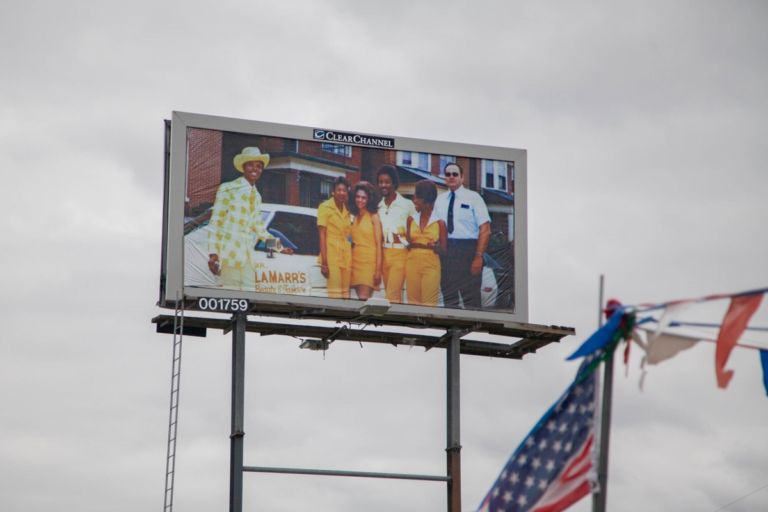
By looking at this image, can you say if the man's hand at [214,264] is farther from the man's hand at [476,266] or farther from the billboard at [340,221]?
the man's hand at [476,266]

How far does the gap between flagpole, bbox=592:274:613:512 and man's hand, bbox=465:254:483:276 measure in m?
17.3

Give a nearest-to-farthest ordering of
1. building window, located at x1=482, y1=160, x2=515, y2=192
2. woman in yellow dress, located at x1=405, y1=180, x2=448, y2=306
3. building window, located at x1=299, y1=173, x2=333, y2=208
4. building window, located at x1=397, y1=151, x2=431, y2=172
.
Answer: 1. building window, located at x1=299, y1=173, x2=333, y2=208
2. woman in yellow dress, located at x1=405, y1=180, x2=448, y2=306
3. building window, located at x1=397, y1=151, x2=431, y2=172
4. building window, located at x1=482, y1=160, x2=515, y2=192

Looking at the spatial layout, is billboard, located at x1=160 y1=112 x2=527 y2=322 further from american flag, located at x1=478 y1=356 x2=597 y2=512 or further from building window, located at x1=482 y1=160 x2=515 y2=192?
american flag, located at x1=478 y1=356 x2=597 y2=512

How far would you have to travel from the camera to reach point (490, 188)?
37500 mm

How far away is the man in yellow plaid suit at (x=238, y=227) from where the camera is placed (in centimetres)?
3491

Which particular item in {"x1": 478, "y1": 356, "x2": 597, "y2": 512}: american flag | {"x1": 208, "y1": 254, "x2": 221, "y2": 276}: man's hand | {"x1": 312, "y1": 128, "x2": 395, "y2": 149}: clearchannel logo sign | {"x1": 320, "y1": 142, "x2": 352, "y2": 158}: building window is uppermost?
{"x1": 312, "y1": 128, "x2": 395, "y2": 149}: clearchannel logo sign

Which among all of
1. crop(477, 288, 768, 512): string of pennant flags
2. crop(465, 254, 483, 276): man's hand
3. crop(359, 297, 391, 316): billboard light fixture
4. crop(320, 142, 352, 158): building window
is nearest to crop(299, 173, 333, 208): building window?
crop(320, 142, 352, 158): building window

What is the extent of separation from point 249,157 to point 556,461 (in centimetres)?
1662

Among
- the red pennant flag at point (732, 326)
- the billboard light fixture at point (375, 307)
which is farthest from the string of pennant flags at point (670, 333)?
the billboard light fixture at point (375, 307)

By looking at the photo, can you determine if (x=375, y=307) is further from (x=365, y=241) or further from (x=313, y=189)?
(x=313, y=189)

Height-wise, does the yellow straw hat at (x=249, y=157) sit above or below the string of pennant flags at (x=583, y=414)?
above

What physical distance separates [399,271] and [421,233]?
1.00m

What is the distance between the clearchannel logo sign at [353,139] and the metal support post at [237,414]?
4230 mm

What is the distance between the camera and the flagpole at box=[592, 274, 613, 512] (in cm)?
1931
